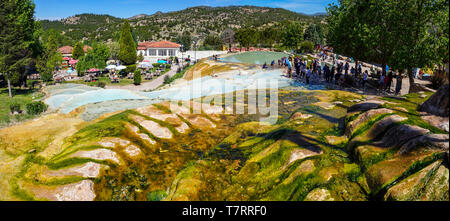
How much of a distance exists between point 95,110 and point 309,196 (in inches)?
609

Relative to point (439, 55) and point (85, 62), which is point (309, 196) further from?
point (85, 62)

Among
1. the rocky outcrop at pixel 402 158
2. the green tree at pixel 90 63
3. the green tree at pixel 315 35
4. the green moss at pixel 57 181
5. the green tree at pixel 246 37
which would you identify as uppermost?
the green tree at pixel 315 35

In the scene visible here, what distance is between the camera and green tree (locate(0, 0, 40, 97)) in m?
34.4

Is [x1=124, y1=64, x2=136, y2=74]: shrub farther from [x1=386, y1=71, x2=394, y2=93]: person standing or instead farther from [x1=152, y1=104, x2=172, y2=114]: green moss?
[x1=386, y1=71, x2=394, y2=93]: person standing

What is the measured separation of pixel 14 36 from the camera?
35656 mm

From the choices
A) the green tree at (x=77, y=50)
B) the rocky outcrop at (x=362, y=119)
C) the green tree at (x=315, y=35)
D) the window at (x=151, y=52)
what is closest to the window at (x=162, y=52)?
the window at (x=151, y=52)

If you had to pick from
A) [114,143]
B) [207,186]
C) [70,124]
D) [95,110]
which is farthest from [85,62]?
[207,186]

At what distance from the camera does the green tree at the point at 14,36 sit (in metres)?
34.4

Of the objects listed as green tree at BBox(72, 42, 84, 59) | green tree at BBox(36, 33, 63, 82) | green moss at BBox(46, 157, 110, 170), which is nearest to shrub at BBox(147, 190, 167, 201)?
green moss at BBox(46, 157, 110, 170)

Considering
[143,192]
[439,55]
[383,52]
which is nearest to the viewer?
[143,192]

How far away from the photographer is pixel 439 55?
17578mm

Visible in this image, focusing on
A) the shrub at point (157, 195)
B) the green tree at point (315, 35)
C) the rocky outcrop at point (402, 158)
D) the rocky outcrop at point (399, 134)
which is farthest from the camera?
the green tree at point (315, 35)

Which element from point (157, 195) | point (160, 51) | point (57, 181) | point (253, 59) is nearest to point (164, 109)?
point (157, 195)

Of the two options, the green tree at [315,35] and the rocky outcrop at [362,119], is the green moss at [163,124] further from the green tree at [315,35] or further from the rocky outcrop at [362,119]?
the green tree at [315,35]
